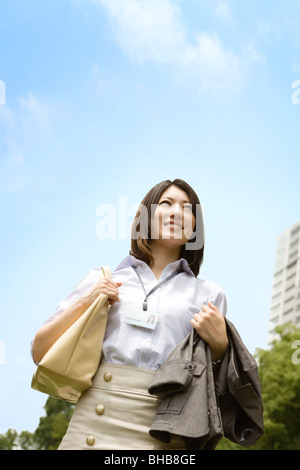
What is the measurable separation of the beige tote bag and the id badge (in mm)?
119

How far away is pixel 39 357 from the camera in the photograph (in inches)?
107

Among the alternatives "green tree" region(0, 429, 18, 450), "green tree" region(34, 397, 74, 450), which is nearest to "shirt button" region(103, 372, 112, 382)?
"green tree" region(34, 397, 74, 450)

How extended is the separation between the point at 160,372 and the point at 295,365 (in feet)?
59.9

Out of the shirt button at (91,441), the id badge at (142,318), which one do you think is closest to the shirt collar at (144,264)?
the id badge at (142,318)

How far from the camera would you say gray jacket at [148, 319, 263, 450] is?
2.34 metres

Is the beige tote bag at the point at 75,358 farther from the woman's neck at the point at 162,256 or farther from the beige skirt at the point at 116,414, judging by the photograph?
the woman's neck at the point at 162,256

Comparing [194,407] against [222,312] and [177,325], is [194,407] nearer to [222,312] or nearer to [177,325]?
[177,325]

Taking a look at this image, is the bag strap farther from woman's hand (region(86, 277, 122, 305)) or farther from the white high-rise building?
the white high-rise building

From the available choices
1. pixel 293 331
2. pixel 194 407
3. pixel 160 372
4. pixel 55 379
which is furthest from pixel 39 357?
pixel 293 331

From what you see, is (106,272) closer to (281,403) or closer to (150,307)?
(150,307)

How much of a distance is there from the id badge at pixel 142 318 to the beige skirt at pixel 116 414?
7.9 inches

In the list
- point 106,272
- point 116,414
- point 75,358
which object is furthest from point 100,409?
point 106,272
